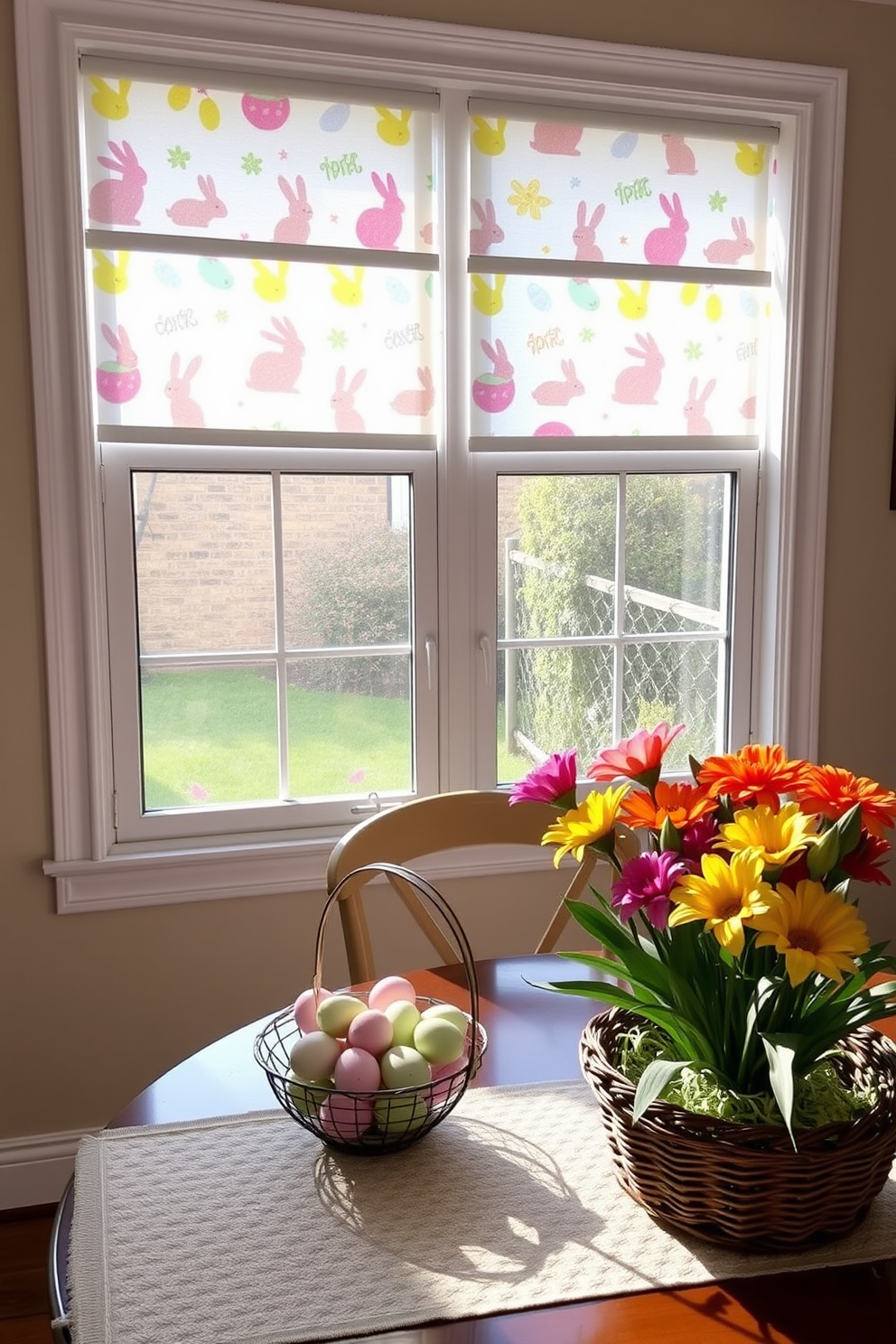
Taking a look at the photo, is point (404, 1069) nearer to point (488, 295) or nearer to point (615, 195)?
point (488, 295)

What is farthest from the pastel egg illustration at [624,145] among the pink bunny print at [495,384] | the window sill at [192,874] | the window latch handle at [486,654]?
the window sill at [192,874]

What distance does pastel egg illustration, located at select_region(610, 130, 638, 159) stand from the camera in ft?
8.21

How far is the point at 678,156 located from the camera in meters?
2.55

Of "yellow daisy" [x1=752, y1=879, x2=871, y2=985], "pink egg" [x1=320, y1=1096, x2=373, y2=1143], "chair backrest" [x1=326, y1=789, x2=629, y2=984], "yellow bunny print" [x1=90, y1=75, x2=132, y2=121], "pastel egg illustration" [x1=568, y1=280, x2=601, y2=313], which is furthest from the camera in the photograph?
"pastel egg illustration" [x1=568, y1=280, x2=601, y2=313]

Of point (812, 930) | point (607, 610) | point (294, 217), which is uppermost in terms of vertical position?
point (294, 217)

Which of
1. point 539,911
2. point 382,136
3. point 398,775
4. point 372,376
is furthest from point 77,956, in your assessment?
point 382,136

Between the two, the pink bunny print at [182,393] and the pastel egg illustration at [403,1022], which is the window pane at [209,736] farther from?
the pastel egg illustration at [403,1022]

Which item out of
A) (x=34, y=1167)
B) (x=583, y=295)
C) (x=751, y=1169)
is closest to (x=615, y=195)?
(x=583, y=295)

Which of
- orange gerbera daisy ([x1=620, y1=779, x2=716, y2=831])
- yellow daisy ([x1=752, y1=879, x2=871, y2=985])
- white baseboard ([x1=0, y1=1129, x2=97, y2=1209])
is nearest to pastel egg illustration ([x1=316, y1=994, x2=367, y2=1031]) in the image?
orange gerbera daisy ([x1=620, y1=779, x2=716, y2=831])

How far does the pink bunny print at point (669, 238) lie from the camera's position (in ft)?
8.38

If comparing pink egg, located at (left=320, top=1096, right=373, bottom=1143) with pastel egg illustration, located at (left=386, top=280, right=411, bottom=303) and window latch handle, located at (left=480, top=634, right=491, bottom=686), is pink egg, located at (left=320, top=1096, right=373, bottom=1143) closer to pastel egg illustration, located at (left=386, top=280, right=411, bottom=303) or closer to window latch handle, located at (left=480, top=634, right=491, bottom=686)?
window latch handle, located at (left=480, top=634, right=491, bottom=686)

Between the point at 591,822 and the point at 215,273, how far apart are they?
5.48ft

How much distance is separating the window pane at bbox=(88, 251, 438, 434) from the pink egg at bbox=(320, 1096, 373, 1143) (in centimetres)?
156

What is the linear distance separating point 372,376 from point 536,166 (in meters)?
0.57
